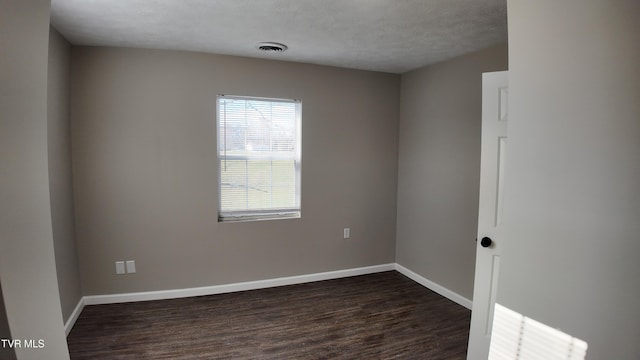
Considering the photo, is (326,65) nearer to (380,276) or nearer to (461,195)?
(461,195)

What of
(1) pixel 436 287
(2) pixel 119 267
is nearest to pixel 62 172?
(2) pixel 119 267

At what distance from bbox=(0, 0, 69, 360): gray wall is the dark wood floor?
1690 millimetres

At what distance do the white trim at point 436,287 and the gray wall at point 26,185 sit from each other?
3188 mm

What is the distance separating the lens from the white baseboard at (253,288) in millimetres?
3059

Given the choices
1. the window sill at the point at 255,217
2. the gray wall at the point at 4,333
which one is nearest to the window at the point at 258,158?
the window sill at the point at 255,217

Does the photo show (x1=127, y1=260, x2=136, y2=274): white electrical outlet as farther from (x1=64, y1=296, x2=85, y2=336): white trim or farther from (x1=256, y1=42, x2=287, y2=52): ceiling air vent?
(x1=256, y1=42, x2=287, y2=52): ceiling air vent

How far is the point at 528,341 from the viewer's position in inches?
43.3

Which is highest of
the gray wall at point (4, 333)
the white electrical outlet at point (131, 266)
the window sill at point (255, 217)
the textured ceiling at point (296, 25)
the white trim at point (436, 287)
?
the textured ceiling at point (296, 25)

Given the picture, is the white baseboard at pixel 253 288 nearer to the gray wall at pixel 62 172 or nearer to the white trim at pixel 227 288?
the white trim at pixel 227 288

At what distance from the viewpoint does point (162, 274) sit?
3.22m

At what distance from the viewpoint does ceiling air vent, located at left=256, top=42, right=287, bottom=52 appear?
2.84 metres

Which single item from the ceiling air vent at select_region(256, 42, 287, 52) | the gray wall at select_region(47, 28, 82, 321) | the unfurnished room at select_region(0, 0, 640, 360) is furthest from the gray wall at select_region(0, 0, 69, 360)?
the ceiling air vent at select_region(256, 42, 287, 52)

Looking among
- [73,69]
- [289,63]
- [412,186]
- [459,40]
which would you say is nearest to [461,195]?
[412,186]

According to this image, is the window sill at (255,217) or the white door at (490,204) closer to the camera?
the white door at (490,204)
